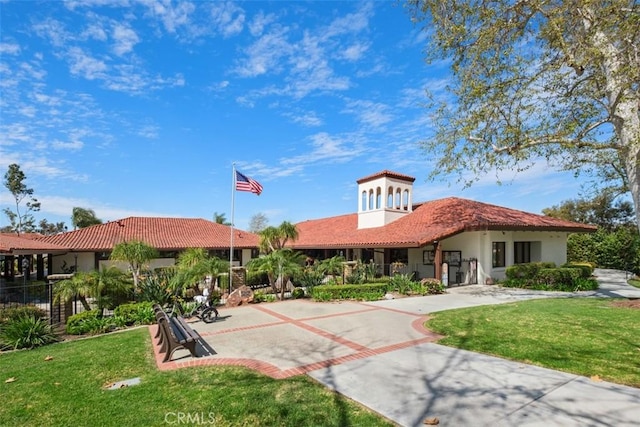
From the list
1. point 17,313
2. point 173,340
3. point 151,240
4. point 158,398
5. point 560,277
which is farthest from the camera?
point 151,240

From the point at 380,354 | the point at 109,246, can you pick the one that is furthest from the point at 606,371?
the point at 109,246

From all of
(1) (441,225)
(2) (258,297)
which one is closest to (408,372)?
(2) (258,297)

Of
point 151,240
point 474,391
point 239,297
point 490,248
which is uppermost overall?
point 151,240

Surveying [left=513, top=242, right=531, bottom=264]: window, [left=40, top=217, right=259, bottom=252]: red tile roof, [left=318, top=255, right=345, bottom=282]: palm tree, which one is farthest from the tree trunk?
[left=40, top=217, right=259, bottom=252]: red tile roof

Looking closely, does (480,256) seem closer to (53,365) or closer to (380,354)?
(380,354)

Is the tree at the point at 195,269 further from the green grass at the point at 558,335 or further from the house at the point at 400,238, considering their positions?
the house at the point at 400,238

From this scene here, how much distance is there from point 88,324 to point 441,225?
1632 cm

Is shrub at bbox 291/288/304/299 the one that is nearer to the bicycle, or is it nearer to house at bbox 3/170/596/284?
the bicycle

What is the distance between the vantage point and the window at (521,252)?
71.1 feet

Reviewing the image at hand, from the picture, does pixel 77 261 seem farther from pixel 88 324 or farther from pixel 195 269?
pixel 88 324

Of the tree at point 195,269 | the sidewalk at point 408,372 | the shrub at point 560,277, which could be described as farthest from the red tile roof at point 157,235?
the shrub at point 560,277

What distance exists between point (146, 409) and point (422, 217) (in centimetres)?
2007
